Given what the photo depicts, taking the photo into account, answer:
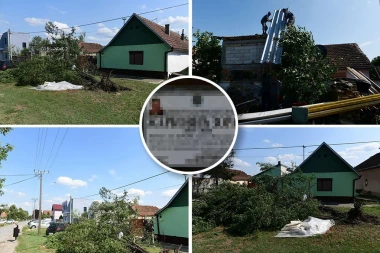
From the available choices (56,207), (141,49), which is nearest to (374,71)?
(56,207)

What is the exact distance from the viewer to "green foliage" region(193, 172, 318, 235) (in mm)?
3078

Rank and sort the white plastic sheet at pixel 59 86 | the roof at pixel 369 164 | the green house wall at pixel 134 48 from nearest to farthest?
the roof at pixel 369 164 < the white plastic sheet at pixel 59 86 < the green house wall at pixel 134 48

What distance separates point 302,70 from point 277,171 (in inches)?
35.3

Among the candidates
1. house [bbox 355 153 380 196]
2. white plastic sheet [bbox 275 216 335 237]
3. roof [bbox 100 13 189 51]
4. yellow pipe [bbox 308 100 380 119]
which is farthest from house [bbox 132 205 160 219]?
roof [bbox 100 13 189 51]

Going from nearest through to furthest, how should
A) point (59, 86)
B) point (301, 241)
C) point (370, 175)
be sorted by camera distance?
1. point (370, 175)
2. point (301, 241)
3. point (59, 86)

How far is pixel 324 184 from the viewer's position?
10.0 feet

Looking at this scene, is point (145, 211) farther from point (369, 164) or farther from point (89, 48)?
point (89, 48)

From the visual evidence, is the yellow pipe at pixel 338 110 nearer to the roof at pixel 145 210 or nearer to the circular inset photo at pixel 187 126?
the circular inset photo at pixel 187 126

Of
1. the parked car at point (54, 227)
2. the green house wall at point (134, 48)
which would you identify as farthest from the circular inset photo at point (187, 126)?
the green house wall at point (134, 48)

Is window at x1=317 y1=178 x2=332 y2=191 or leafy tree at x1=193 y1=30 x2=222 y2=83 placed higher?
leafy tree at x1=193 y1=30 x2=222 y2=83

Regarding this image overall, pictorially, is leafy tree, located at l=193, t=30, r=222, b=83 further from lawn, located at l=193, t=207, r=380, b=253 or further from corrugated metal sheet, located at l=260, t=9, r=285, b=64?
lawn, located at l=193, t=207, r=380, b=253

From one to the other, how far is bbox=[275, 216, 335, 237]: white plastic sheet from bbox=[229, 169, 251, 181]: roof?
1.79 feet

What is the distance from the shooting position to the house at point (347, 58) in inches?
112

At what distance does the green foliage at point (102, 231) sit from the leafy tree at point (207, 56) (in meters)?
1.20
